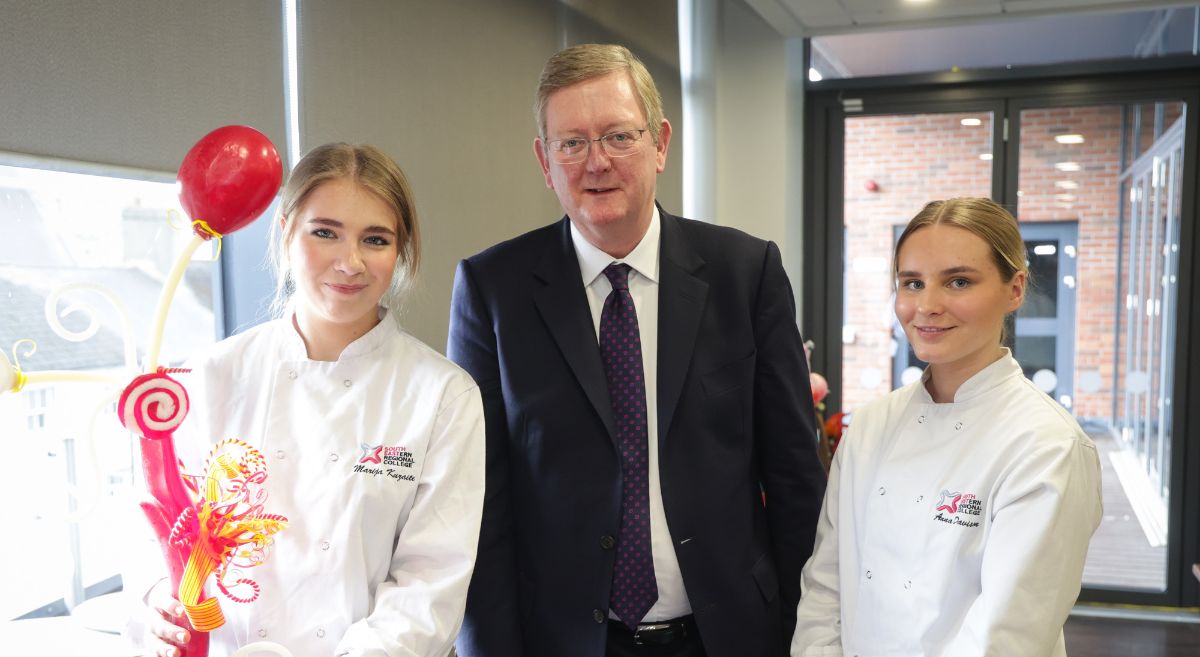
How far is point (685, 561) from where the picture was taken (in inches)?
63.1

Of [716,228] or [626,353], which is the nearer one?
[626,353]

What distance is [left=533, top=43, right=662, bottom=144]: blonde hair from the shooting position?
1613 millimetres

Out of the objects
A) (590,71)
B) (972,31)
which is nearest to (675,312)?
(590,71)

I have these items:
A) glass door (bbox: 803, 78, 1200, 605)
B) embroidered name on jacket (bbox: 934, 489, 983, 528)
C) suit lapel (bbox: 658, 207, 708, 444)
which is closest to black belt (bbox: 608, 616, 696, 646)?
suit lapel (bbox: 658, 207, 708, 444)

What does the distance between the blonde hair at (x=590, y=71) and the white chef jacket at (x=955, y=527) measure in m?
0.67

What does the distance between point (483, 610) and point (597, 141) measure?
80 cm

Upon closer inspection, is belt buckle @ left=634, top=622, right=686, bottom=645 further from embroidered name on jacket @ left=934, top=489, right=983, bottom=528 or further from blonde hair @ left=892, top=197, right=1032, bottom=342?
blonde hair @ left=892, top=197, right=1032, bottom=342

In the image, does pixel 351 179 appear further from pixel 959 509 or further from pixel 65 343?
pixel 959 509

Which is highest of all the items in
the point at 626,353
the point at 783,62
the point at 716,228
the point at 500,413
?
the point at 783,62

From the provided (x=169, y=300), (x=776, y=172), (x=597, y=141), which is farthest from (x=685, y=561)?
(x=776, y=172)

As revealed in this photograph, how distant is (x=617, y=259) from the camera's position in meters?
1.72

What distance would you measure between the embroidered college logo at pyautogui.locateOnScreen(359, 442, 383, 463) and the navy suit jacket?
268 mm

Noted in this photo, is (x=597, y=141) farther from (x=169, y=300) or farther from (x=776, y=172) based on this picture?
(x=776, y=172)

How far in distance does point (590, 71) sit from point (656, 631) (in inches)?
36.8
